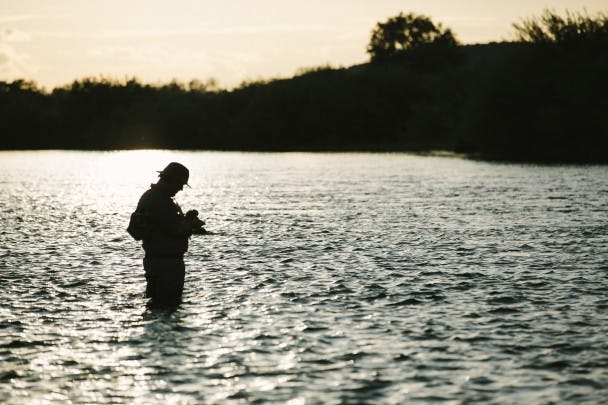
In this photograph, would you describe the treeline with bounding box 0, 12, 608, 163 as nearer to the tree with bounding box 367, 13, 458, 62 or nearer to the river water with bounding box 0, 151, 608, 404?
the tree with bounding box 367, 13, 458, 62

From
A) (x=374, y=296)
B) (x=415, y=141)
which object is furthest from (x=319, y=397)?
(x=415, y=141)

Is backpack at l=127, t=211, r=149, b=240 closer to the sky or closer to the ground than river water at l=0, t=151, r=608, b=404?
closer to the sky

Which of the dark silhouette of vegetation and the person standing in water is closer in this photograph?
the person standing in water

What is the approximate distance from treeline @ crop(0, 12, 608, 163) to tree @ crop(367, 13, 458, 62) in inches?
46.7

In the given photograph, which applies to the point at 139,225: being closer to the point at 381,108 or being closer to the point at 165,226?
the point at 165,226

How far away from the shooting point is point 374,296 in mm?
14555

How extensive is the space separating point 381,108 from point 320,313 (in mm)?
116000

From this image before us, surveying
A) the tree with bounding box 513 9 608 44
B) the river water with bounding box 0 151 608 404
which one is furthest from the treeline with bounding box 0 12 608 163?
the river water with bounding box 0 151 608 404

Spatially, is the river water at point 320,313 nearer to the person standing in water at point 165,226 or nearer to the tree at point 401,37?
the person standing in water at point 165,226

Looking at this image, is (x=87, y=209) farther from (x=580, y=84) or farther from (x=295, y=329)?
(x=580, y=84)

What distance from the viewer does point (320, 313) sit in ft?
43.1

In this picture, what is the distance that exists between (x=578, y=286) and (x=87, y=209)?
24098 millimetres

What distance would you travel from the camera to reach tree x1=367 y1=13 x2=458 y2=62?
172m

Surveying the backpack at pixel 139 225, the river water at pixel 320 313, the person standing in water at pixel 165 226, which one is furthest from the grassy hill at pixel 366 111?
the backpack at pixel 139 225
